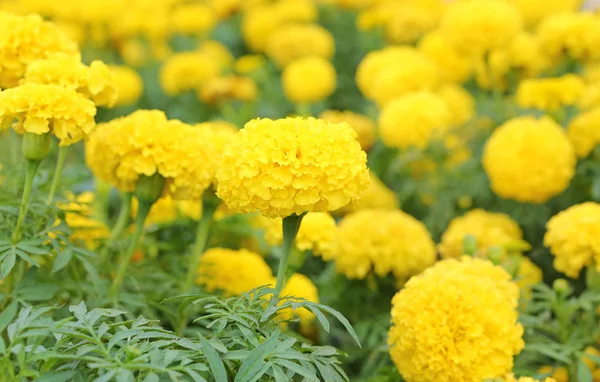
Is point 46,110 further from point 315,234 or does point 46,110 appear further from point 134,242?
point 315,234

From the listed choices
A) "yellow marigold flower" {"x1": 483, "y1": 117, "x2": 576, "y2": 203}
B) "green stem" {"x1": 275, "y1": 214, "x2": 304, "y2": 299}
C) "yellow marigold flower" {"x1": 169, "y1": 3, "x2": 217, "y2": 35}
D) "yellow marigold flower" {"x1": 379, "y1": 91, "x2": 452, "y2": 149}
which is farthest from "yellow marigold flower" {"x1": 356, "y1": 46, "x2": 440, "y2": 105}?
"green stem" {"x1": 275, "y1": 214, "x2": 304, "y2": 299}

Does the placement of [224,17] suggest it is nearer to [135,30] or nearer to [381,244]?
[135,30]

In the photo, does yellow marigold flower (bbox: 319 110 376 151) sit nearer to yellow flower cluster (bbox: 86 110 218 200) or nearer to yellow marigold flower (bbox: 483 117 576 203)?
yellow marigold flower (bbox: 483 117 576 203)

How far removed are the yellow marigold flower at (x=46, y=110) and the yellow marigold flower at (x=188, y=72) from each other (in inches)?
87.6

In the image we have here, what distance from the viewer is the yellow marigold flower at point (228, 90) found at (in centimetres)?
345

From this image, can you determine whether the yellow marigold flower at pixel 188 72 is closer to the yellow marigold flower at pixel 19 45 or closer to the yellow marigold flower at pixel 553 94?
the yellow marigold flower at pixel 553 94

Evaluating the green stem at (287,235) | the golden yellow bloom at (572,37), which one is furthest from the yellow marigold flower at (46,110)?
the golden yellow bloom at (572,37)

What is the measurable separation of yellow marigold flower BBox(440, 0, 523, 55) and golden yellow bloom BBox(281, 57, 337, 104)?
2.67 feet

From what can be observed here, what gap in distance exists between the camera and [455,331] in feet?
5.18

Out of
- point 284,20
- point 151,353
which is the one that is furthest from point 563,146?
point 284,20

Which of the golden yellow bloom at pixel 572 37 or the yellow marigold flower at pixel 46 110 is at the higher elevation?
the yellow marigold flower at pixel 46 110

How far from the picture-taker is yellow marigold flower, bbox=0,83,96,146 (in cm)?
149

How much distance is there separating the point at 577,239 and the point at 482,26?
107 centimetres

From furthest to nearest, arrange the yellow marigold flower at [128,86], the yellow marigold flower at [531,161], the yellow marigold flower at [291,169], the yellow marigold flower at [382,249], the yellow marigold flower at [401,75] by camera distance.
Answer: the yellow marigold flower at [128,86] → the yellow marigold flower at [401,75] → the yellow marigold flower at [531,161] → the yellow marigold flower at [382,249] → the yellow marigold flower at [291,169]
